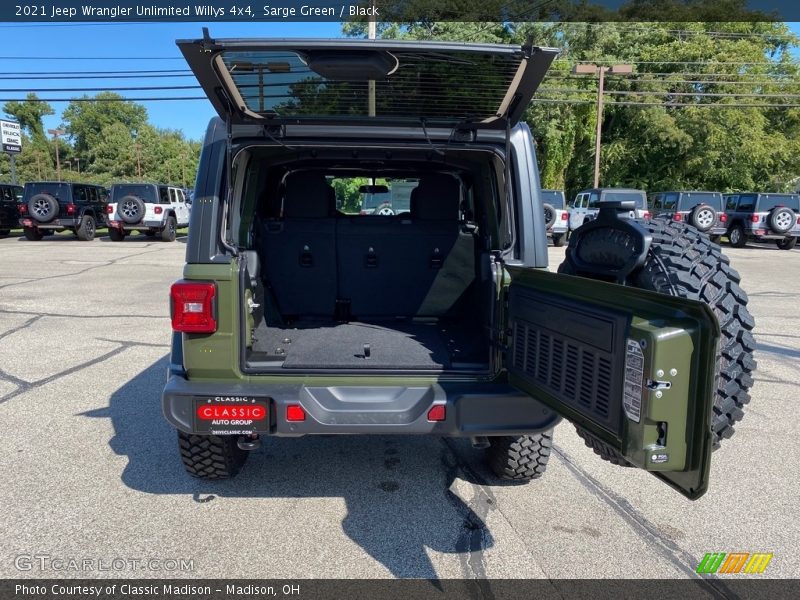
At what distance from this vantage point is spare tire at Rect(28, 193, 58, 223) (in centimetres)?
1947

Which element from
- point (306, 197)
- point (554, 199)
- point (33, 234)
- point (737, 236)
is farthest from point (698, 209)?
point (33, 234)

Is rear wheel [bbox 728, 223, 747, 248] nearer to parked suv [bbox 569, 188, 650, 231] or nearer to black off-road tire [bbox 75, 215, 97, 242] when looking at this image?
parked suv [bbox 569, 188, 650, 231]

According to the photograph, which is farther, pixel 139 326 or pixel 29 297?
pixel 29 297

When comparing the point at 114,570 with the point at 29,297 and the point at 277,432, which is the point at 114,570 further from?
the point at 29,297

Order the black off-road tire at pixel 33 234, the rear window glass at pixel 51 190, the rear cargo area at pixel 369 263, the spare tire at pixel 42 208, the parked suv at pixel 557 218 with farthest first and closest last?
the black off-road tire at pixel 33 234
the rear window glass at pixel 51 190
the spare tire at pixel 42 208
the parked suv at pixel 557 218
the rear cargo area at pixel 369 263

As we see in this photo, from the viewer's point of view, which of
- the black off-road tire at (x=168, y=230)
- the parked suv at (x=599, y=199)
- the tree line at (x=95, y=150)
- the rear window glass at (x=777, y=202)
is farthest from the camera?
the tree line at (x=95, y=150)

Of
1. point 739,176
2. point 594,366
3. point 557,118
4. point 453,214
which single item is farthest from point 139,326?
point 739,176

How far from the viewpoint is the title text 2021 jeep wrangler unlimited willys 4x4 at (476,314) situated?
6.39ft

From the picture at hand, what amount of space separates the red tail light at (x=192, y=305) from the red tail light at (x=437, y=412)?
1.13m

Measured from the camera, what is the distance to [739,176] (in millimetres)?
28656

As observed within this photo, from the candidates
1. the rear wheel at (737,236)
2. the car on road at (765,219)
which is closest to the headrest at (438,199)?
the car on road at (765,219)

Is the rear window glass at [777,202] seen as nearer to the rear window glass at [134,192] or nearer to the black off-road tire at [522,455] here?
the black off-road tire at [522,455]

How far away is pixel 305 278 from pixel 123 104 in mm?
85343

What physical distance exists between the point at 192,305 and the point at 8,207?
77.7ft
